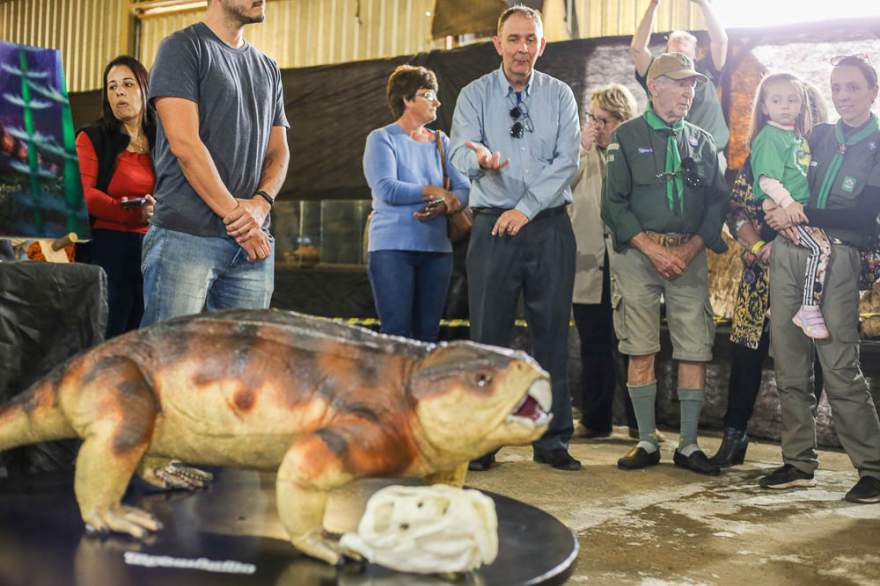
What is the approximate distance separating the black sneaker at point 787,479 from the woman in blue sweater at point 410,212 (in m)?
1.51

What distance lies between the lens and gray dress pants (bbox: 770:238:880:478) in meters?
3.57

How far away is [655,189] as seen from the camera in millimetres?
3984

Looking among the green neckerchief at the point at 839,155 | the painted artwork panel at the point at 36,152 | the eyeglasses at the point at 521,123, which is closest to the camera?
the painted artwork panel at the point at 36,152

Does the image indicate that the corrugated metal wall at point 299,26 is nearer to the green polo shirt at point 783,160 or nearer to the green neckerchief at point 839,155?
the green polo shirt at point 783,160

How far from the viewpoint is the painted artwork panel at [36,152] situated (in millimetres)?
2180

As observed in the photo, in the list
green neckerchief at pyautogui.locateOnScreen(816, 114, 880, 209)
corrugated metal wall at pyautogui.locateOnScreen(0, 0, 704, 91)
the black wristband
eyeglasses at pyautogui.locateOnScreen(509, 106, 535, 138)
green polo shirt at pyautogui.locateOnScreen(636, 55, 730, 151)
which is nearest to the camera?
the black wristband

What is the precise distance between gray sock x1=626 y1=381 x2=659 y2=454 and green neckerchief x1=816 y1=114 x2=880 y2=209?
105 cm

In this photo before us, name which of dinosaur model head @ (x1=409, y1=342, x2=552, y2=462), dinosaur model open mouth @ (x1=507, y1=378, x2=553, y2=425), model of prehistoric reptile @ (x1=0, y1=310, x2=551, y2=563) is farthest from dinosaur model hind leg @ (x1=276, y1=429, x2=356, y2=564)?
dinosaur model open mouth @ (x1=507, y1=378, x2=553, y2=425)

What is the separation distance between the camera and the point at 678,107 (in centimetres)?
397

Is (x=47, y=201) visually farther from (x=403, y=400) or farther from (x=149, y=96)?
(x=403, y=400)

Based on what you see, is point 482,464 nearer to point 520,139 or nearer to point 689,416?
point 689,416

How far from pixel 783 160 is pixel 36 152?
2854 mm

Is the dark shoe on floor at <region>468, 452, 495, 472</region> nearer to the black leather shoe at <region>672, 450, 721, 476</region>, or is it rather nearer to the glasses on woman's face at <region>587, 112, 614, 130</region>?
the black leather shoe at <region>672, 450, 721, 476</region>

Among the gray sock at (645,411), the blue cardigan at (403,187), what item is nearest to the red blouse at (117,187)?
the blue cardigan at (403,187)
